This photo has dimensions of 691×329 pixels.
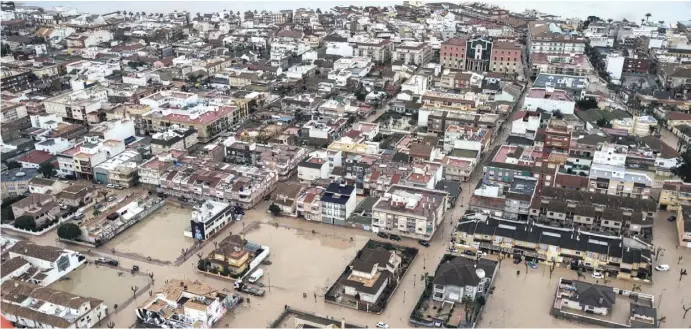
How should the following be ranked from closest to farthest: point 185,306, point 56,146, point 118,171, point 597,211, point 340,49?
point 185,306 → point 597,211 → point 118,171 → point 56,146 → point 340,49

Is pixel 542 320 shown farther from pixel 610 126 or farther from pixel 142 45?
pixel 142 45

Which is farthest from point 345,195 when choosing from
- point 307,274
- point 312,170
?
point 307,274

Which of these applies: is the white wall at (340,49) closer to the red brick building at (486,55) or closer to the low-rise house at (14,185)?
the red brick building at (486,55)

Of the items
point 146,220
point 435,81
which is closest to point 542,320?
point 146,220

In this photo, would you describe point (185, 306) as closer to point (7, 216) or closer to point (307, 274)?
point (307, 274)

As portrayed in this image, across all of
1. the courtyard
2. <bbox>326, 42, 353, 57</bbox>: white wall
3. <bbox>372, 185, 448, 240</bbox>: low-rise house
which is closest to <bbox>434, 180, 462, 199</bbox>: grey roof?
<bbox>372, 185, 448, 240</bbox>: low-rise house
